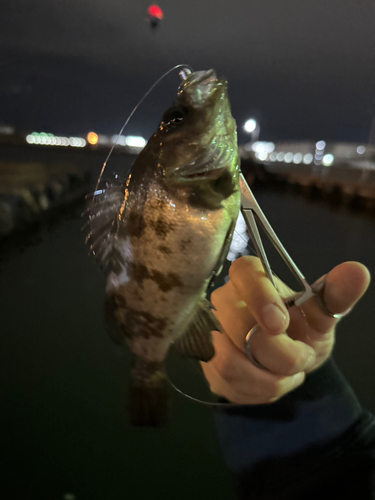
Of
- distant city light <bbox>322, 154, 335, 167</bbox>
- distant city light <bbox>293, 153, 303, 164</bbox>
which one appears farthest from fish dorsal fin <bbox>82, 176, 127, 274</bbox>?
distant city light <bbox>293, 153, 303, 164</bbox>

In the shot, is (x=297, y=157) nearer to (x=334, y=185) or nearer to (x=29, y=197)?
(x=334, y=185)

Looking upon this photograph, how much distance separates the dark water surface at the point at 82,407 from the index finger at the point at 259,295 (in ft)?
1.46

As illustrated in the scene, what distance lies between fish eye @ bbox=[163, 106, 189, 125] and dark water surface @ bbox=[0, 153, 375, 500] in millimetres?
715

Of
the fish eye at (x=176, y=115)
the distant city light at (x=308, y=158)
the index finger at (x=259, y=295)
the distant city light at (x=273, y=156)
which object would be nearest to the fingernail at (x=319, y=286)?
the index finger at (x=259, y=295)

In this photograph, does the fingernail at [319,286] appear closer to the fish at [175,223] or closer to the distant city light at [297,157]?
the fish at [175,223]

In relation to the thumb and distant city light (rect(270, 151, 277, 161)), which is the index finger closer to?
the thumb

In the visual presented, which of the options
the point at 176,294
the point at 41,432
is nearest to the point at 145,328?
the point at 176,294

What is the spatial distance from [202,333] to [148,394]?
12.4 inches

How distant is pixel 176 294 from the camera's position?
2.30 ft

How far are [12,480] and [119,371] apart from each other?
1033 mm

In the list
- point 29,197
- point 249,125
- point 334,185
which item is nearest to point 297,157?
point 334,185

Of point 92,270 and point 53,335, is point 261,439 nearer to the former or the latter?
point 53,335

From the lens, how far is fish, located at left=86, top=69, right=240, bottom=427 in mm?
657

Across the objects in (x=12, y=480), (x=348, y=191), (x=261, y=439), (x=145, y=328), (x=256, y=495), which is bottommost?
(x=12, y=480)
